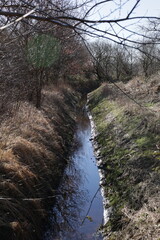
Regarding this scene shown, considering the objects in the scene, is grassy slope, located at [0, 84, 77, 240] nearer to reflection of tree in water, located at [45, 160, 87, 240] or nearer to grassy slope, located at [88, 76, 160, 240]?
reflection of tree in water, located at [45, 160, 87, 240]

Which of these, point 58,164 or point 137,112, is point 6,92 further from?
point 137,112

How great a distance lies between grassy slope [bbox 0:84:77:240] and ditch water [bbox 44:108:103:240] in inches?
12.0

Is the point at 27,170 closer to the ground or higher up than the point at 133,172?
higher up

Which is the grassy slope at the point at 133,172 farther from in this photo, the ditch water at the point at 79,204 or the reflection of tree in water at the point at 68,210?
the reflection of tree in water at the point at 68,210

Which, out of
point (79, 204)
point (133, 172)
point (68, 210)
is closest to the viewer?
point (68, 210)

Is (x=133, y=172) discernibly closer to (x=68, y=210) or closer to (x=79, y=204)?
(x=79, y=204)

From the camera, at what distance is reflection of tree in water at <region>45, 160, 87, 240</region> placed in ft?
18.6

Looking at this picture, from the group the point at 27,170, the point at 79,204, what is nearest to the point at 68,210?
the point at 79,204

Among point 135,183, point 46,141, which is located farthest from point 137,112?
point 135,183

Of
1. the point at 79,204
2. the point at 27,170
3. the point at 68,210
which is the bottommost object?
the point at 79,204

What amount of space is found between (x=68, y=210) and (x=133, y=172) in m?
1.84

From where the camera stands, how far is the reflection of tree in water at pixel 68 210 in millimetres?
5673

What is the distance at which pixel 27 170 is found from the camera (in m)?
6.52

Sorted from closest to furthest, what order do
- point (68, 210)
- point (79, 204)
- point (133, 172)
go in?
1. point (68, 210)
2. point (133, 172)
3. point (79, 204)
